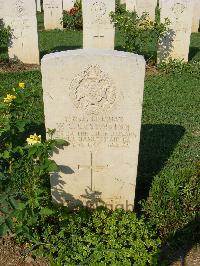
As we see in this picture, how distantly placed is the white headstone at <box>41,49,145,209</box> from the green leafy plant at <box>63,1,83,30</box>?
11.6 meters

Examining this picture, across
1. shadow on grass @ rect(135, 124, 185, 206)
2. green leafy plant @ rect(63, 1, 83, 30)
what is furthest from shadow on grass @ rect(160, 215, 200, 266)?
green leafy plant @ rect(63, 1, 83, 30)

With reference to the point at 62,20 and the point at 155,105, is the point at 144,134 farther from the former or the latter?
the point at 62,20

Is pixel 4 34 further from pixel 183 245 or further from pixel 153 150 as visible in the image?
pixel 183 245

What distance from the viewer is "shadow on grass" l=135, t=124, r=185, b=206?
14.4 ft

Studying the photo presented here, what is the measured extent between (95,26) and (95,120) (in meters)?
6.60

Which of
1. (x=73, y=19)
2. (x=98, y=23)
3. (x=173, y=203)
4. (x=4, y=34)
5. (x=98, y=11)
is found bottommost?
(x=173, y=203)

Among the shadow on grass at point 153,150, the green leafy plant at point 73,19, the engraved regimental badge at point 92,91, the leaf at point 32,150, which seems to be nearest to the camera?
the leaf at point 32,150

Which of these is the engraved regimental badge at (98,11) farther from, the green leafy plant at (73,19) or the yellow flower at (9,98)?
the yellow flower at (9,98)

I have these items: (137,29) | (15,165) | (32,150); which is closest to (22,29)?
(137,29)

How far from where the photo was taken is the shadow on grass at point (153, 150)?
437 centimetres

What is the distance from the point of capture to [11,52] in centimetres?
951

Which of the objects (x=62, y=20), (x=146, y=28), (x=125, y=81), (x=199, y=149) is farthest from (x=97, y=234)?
(x=62, y=20)

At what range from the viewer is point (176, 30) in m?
9.09

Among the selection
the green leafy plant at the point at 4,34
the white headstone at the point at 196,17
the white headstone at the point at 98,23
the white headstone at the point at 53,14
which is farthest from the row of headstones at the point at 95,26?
the white headstone at the point at 53,14
